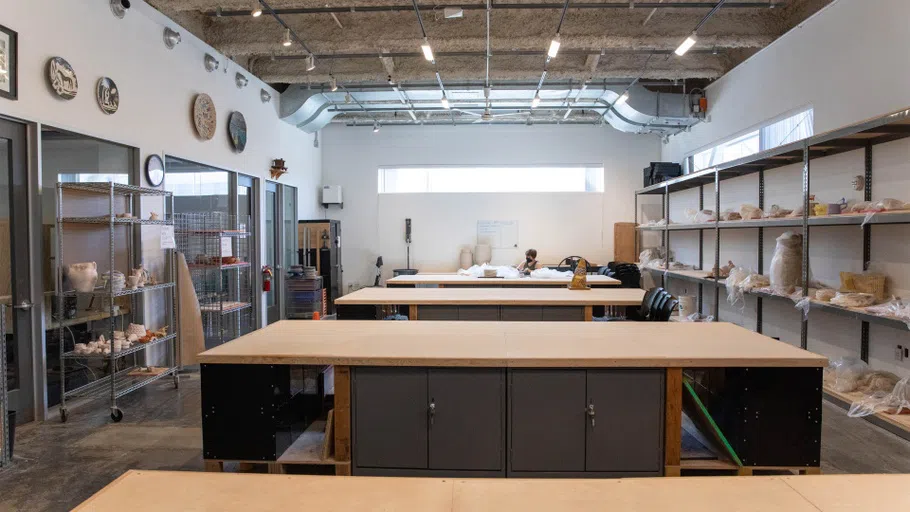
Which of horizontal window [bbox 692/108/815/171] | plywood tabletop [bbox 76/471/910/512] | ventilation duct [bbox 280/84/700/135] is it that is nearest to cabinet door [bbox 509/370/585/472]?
plywood tabletop [bbox 76/471/910/512]

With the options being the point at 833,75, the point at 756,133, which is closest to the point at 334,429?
the point at 833,75

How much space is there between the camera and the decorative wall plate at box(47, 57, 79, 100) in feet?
12.4

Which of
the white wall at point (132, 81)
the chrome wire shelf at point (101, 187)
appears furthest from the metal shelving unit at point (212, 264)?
the chrome wire shelf at point (101, 187)

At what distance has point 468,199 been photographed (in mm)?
10016

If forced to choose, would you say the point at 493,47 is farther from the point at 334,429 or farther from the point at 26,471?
the point at 26,471

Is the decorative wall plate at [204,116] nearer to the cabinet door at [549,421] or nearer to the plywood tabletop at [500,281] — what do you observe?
the plywood tabletop at [500,281]

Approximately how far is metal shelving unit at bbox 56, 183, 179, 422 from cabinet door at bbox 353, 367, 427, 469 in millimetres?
2459

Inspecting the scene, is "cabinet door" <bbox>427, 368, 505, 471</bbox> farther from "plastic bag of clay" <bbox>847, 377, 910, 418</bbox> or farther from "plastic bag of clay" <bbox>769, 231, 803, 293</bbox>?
"plastic bag of clay" <bbox>769, 231, 803, 293</bbox>

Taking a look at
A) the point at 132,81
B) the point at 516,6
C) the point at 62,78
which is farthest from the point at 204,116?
the point at 516,6

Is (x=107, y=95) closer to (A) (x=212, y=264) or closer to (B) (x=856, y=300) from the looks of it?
(A) (x=212, y=264)

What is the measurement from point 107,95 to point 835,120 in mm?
6355

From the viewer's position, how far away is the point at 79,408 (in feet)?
13.5

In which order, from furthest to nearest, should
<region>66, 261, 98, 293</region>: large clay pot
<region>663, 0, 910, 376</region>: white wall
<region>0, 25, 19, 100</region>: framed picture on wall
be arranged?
<region>663, 0, 910, 376</region>: white wall, <region>66, 261, 98, 293</region>: large clay pot, <region>0, 25, 19, 100</region>: framed picture on wall

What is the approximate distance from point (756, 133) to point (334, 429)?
6.36m
